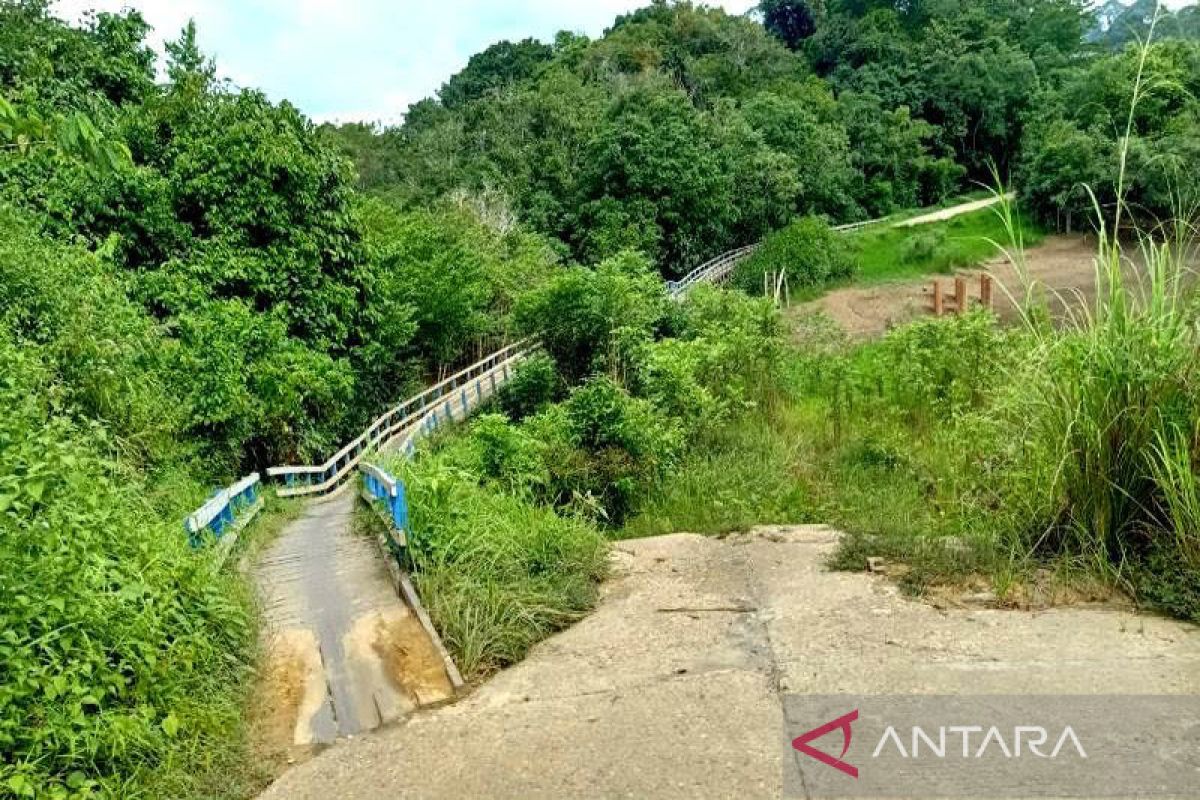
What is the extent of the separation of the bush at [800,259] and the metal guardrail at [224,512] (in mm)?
24121

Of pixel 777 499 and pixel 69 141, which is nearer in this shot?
pixel 69 141

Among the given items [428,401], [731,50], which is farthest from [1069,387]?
[731,50]

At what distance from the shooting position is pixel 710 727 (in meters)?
4.00

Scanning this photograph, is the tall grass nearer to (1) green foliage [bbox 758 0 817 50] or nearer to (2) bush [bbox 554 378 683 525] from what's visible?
(2) bush [bbox 554 378 683 525]

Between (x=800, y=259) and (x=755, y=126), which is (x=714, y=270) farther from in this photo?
(x=755, y=126)

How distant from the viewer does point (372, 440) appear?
17000mm

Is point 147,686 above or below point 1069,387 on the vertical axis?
below

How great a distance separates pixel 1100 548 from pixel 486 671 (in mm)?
3741

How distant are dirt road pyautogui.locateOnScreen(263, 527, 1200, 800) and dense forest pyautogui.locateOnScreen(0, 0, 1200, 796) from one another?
0.60 m

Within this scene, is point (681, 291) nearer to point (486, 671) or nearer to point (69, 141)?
point (486, 671)

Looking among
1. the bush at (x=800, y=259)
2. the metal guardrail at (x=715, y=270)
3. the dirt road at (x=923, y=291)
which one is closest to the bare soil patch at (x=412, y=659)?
the dirt road at (x=923, y=291)

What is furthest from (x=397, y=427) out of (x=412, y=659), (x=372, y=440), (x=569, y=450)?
(x=412, y=659)

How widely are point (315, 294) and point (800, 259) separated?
21724 mm

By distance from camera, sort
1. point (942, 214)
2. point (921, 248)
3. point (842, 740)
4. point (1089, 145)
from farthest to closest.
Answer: point (942, 214) < point (921, 248) < point (1089, 145) < point (842, 740)
